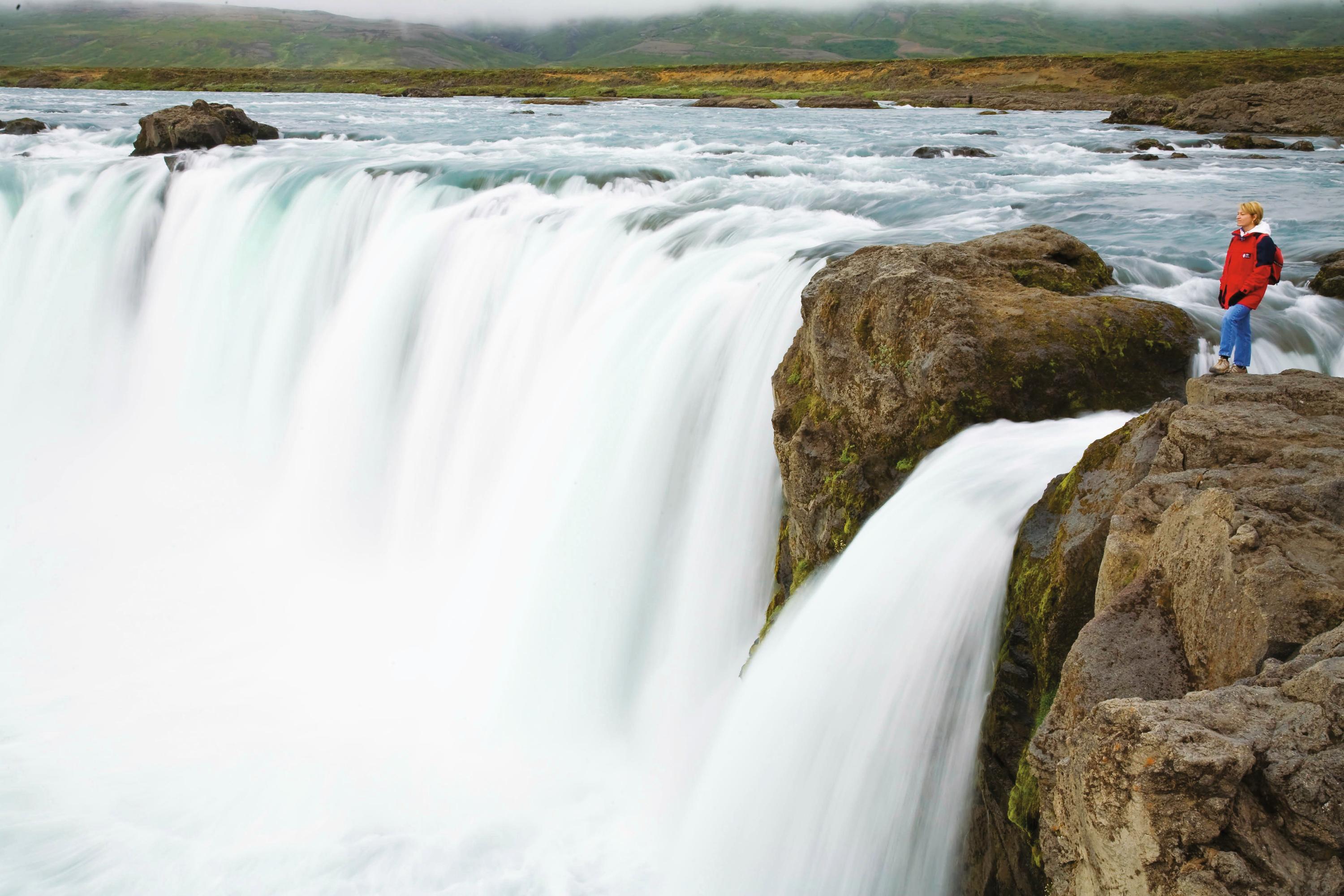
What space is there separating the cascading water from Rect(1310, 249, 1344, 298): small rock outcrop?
0.47 feet

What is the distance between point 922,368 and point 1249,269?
2655 mm

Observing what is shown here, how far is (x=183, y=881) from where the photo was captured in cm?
633

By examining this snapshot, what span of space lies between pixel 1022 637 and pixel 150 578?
9651mm

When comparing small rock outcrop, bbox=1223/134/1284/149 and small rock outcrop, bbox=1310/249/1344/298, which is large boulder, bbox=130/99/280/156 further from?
small rock outcrop, bbox=1223/134/1284/149

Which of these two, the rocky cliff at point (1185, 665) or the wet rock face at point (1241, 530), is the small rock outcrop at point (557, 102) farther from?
the wet rock face at point (1241, 530)

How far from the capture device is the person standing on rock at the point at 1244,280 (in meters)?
6.59

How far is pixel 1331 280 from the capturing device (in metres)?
8.46

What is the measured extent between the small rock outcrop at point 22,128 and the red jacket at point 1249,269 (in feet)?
83.9

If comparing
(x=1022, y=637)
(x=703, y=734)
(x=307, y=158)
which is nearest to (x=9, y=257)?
(x=307, y=158)

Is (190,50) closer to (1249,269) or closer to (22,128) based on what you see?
(22,128)

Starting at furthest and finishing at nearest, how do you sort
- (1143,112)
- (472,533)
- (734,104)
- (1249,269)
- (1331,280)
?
(734,104), (1143,112), (472,533), (1331,280), (1249,269)

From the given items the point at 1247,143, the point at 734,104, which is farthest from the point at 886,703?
the point at 734,104

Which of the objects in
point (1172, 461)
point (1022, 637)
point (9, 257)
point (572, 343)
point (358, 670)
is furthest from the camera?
point (9, 257)

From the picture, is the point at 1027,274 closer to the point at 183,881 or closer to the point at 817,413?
the point at 817,413
